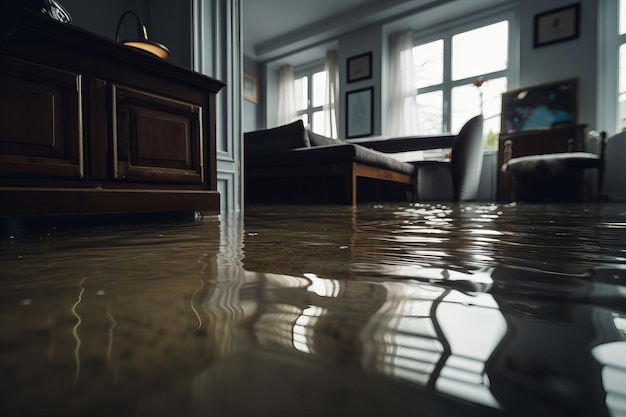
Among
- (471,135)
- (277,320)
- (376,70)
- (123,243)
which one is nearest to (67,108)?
(123,243)

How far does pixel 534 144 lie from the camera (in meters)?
3.22

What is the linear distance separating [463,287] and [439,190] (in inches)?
147

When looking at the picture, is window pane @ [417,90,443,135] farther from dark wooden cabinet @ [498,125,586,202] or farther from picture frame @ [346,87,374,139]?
dark wooden cabinet @ [498,125,586,202]

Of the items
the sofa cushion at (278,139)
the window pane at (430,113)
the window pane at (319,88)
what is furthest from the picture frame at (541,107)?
the window pane at (319,88)

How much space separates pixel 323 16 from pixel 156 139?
407 cm

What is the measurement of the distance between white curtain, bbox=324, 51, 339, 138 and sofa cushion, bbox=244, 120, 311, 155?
256cm

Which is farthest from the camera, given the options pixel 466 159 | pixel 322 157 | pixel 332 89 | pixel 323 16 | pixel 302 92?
pixel 302 92

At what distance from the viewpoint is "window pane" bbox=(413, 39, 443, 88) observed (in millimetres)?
4160

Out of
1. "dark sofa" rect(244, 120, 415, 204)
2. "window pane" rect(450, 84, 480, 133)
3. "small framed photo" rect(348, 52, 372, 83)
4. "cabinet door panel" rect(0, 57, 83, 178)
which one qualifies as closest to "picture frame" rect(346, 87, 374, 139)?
"small framed photo" rect(348, 52, 372, 83)

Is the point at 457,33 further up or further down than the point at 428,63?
further up

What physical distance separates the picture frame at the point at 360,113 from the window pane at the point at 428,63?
59cm

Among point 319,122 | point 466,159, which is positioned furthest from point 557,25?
point 319,122

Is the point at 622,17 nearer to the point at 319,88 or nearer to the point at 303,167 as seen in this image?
the point at 303,167

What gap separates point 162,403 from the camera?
0.25ft
